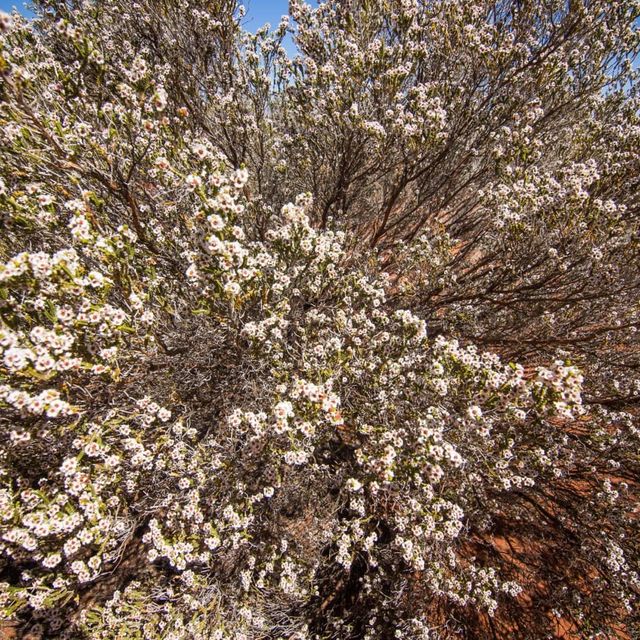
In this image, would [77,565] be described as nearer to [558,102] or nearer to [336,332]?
[336,332]

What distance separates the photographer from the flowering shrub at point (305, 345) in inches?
145

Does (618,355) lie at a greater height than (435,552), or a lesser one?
greater

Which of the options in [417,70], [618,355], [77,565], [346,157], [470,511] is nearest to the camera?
→ [77,565]

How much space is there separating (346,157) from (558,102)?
5.44 metres

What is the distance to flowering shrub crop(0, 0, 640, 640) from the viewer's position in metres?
3.69

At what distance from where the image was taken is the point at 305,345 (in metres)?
5.05

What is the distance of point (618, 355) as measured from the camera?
6742 millimetres

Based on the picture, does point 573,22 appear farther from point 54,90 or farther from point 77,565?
point 77,565

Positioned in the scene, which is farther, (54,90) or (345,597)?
(345,597)

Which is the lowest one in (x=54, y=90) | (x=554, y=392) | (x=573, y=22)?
(x=554, y=392)

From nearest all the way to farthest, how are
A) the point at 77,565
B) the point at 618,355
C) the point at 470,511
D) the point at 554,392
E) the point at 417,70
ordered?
the point at 554,392, the point at 77,565, the point at 470,511, the point at 618,355, the point at 417,70

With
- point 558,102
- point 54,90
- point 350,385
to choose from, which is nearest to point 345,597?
point 350,385

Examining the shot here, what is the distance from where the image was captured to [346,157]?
7.51 metres

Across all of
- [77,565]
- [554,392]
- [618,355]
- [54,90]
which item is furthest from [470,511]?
[54,90]
